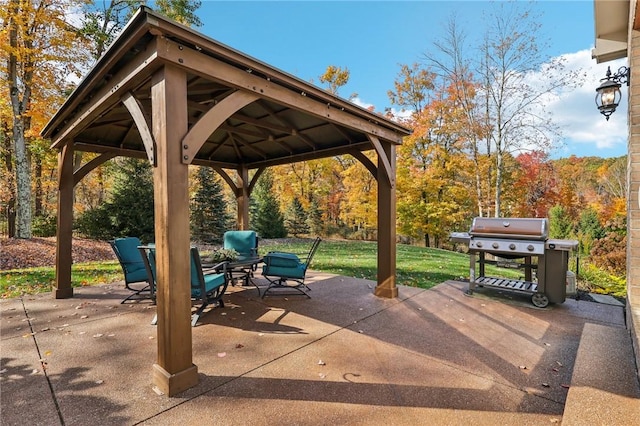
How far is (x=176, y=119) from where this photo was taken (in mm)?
2299

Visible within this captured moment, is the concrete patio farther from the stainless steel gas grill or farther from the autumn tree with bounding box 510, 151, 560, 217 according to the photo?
the autumn tree with bounding box 510, 151, 560, 217

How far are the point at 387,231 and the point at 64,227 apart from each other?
17.0ft

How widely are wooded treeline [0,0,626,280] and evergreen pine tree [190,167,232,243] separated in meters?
0.05

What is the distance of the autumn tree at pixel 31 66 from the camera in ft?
29.0

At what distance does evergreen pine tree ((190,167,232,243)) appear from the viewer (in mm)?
13438

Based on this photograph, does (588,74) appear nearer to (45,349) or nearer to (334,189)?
(334,189)

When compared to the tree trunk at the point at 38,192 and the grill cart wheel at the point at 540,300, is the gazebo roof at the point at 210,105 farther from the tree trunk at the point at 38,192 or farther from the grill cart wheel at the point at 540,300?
the tree trunk at the point at 38,192

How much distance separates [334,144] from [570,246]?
393cm

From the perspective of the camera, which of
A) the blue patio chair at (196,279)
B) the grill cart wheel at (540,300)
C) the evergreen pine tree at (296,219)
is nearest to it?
the blue patio chair at (196,279)

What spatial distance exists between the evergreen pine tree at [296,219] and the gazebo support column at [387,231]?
42.3ft

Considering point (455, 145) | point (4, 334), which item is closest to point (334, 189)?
point (455, 145)

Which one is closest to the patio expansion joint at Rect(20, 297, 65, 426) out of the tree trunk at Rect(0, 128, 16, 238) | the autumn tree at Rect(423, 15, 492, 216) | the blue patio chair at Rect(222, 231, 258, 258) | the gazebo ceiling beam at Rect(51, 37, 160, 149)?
the gazebo ceiling beam at Rect(51, 37, 160, 149)

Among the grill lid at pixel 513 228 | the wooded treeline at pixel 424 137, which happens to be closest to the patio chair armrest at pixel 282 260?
the grill lid at pixel 513 228

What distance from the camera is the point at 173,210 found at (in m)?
2.28
